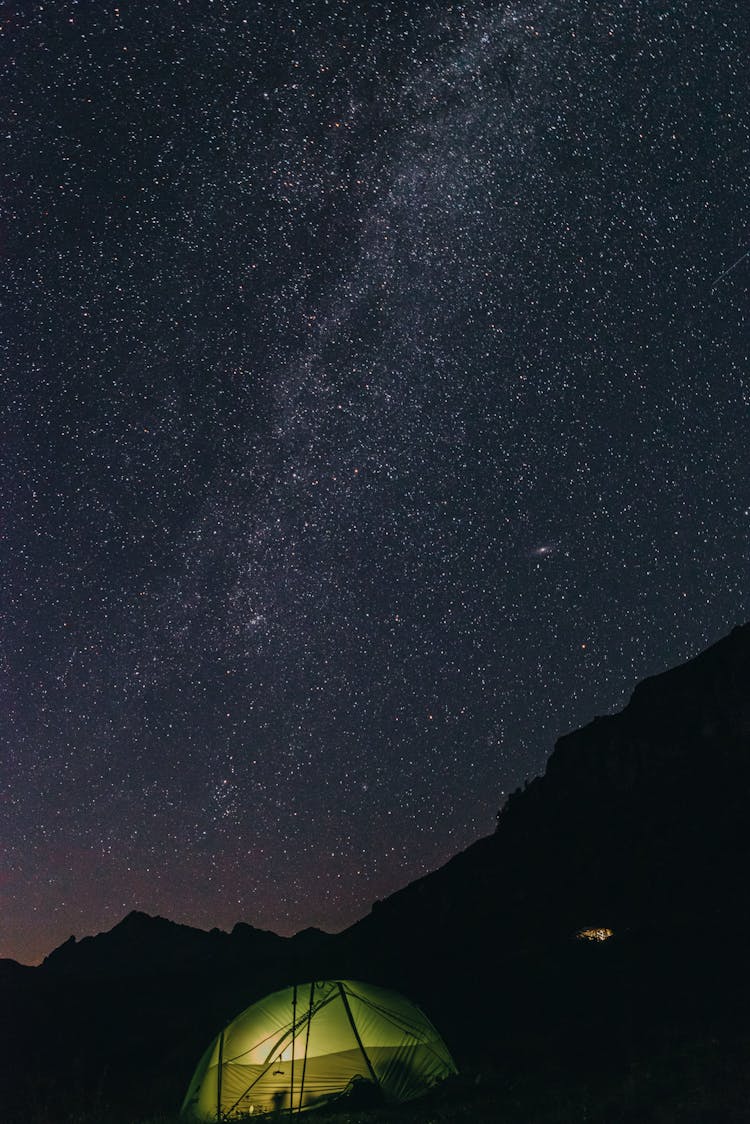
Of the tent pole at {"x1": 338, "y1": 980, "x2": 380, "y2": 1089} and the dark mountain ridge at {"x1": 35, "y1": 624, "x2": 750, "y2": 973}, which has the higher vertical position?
the tent pole at {"x1": 338, "y1": 980, "x2": 380, "y2": 1089}

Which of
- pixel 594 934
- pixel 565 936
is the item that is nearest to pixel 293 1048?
pixel 594 934

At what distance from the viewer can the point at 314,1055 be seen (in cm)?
1562

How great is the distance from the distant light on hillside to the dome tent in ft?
98.0

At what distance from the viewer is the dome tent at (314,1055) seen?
1514cm

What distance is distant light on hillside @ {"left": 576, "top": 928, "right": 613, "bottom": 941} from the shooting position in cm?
4366

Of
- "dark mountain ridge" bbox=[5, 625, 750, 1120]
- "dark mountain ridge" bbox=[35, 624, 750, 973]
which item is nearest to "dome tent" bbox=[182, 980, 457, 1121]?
"dark mountain ridge" bbox=[5, 625, 750, 1120]

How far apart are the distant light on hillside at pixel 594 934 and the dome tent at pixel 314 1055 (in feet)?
98.0

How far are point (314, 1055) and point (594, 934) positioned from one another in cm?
3442

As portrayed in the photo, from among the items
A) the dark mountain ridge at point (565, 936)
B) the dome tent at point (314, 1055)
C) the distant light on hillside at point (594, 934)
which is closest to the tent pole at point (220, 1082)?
the dome tent at point (314, 1055)

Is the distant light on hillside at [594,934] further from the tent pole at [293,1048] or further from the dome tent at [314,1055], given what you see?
the tent pole at [293,1048]

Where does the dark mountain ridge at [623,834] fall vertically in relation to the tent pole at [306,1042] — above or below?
below

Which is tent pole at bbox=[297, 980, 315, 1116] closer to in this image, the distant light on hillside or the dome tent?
the dome tent

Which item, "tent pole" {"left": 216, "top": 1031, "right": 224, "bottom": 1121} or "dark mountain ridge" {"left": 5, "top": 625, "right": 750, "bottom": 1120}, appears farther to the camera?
"dark mountain ridge" {"left": 5, "top": 625, "right": 750, "bottom": 1120}

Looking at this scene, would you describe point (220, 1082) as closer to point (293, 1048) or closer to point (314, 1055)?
point (293, 1048)
